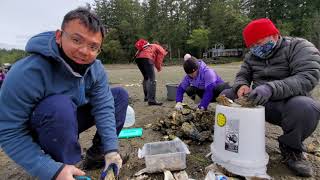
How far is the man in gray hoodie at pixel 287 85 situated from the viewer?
2.32 meters

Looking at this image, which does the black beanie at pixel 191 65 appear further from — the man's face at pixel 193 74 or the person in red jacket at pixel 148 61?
the person in red jacket at pixel 148 61

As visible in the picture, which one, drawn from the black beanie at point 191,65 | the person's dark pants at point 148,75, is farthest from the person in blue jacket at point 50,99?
the person's dark pants at point 148,75

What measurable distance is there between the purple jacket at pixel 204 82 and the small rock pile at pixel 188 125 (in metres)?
0.40

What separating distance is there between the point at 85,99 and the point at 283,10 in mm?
48163

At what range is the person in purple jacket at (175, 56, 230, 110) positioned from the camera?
157 inches

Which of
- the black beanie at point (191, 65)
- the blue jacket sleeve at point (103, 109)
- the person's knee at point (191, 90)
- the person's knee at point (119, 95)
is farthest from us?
the person's knee at point (191, 90)

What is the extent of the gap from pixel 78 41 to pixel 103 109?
1.95ft

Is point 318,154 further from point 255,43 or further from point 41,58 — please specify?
point 41,58

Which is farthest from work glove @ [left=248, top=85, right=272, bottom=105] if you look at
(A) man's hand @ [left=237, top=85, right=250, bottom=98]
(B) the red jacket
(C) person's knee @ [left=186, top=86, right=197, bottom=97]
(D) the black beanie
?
(B) the red jacket

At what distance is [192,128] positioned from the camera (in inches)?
126

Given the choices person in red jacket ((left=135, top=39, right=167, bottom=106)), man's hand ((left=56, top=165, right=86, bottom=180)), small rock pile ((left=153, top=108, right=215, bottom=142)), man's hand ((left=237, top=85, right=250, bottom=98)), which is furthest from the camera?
person in red jacket ((left=135, top=39, right=167, bottom=106))

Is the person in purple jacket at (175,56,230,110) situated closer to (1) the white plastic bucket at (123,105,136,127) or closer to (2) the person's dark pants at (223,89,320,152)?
(1) the white plastic bucket at (123,105,136,127)

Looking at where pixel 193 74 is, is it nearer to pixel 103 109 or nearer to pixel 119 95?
pixel 119 95

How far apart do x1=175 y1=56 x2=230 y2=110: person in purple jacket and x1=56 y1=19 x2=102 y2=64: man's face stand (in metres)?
2.21
